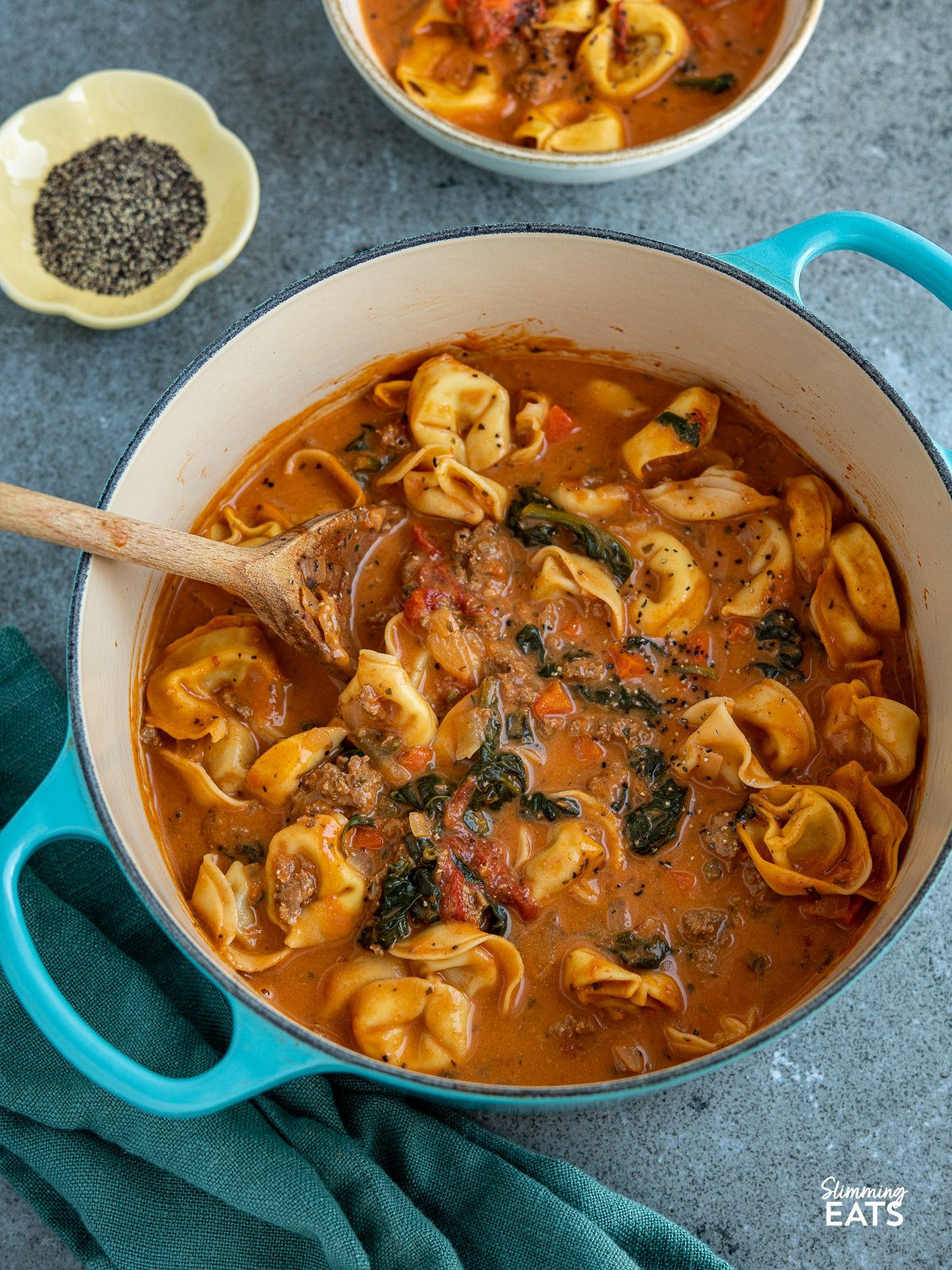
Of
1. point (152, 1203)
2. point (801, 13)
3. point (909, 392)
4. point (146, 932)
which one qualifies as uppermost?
point (801, 13)

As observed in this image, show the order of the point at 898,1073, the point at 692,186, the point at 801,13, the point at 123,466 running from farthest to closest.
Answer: the point at 692,186
the point at 801,13
the point at 898,1073
the point at 123,466

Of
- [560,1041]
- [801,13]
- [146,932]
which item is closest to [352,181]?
[801,13]

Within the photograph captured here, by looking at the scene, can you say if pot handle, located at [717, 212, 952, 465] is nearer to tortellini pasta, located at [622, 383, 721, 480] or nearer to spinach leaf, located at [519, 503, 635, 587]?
tortellini pasta, located at [622, 383, 721, 480]

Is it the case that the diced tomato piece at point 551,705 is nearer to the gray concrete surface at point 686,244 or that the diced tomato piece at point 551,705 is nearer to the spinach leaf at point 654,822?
the spinach leaf at point 654,822

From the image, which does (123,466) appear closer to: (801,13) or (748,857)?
(748,857)

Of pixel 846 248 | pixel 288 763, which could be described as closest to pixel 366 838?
pixel 288 763

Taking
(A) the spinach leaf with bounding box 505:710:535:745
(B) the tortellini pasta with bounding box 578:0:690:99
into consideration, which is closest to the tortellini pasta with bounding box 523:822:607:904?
(A) the spinach leaf with bounding box 505:710:535:745
